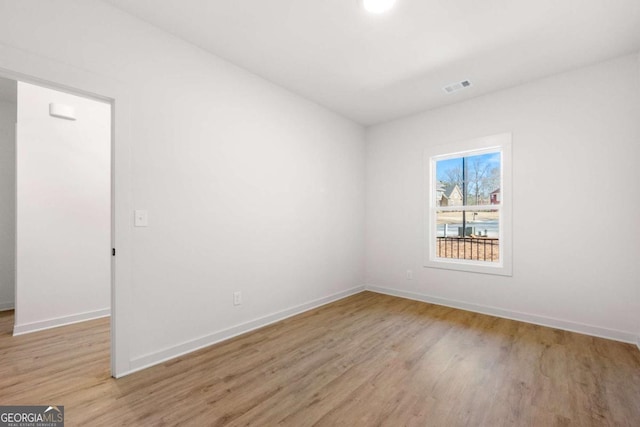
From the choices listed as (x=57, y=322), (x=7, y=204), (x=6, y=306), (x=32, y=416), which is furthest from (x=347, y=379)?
(x=7, y=204)

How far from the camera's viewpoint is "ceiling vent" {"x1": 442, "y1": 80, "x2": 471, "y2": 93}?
3186 millimetres

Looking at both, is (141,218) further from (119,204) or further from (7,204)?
(7,204)

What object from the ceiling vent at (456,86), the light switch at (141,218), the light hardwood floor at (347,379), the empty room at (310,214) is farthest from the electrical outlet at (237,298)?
the ceiling vent at (456,86)

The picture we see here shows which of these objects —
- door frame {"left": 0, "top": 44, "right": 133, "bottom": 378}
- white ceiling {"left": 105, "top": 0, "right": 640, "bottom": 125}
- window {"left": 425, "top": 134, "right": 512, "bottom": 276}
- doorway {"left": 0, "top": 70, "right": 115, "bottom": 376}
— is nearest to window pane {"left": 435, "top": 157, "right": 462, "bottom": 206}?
window {"left": 425, "top": 134, "right": 512, "bottom": 276}

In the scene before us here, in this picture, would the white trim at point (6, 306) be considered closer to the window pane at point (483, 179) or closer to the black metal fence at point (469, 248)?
the black metal fence at point (469, 248)

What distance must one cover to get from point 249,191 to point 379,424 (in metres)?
2.29

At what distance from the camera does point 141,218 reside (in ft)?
7.11

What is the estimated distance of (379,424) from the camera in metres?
1.58

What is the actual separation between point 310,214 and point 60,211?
9.60 ft

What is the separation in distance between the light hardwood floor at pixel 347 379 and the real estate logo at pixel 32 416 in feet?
0.21

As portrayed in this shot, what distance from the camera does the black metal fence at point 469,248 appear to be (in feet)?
11.9

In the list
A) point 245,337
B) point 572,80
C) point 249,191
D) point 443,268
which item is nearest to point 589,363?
point 443,268

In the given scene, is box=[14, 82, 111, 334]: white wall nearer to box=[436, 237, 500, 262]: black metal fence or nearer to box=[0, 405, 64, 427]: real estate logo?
box=[0, 405, 64, 427]: real estate logo

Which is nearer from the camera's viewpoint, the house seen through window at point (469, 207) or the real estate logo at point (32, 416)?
the real estate logo at point (32, 416)
